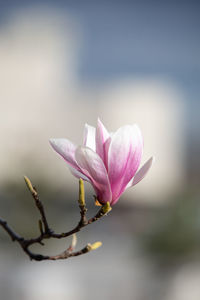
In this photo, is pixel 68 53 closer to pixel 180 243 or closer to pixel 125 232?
pixel 125 232

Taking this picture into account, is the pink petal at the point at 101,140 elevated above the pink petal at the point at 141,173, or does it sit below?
above

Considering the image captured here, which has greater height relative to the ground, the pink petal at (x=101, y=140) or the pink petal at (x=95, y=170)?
the pink petal at (x=101, y=140)
